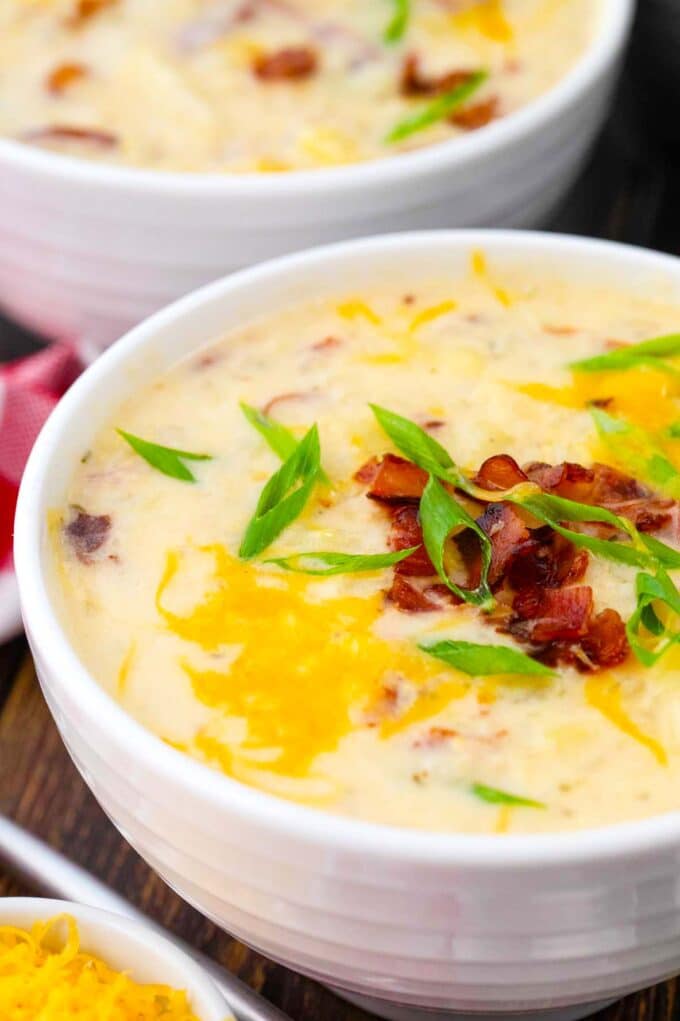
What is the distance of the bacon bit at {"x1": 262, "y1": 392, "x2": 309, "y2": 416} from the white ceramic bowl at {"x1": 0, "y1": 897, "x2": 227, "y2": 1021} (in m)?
0.70

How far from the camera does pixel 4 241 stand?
2605 mm

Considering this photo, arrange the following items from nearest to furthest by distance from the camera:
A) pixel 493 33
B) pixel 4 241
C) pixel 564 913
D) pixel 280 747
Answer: pixel 564 913 < pixel 280 747 < pixel 4 241 < pixel 493 33

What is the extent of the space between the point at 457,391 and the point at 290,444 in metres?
0.27

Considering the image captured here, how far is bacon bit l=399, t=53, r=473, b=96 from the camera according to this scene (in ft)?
9.04

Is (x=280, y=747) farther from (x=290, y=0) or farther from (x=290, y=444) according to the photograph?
(x=290, y=0)

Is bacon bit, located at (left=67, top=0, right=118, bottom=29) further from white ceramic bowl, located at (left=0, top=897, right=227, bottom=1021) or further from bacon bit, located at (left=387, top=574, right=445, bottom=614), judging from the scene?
white ceramic bowl, located at (left=0, top=897, right=227, bottom=1021)

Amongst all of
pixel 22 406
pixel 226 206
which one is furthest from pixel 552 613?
pixel 22 406

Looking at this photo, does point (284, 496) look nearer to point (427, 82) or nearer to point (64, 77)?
point (427, 82)

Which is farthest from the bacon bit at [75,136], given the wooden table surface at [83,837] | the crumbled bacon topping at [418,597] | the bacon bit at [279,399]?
the crumbled bacon topping at [418,597]

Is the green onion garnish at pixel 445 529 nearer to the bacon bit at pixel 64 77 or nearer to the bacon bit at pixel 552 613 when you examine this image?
the bacon bit at pixel 552 613

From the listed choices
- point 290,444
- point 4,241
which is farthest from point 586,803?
point 4,241

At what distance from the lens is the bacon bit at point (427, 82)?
9.04 ft

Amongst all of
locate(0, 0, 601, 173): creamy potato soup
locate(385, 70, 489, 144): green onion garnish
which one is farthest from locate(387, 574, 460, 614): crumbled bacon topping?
locate(385, 70, 489, 144): green onion garnish

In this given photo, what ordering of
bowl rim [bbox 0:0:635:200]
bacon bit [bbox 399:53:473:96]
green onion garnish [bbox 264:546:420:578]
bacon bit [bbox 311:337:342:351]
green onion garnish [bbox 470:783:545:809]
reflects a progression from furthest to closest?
1. bacon bit [bbox 399:53:473:96]
2. bowl rim [bbox 0:0:635:200]
3. bacon bit [bbox 311:337:342:351]
4. green onion garnish [bbox 264:546:420:578]
5. green onion garnish [bbox 470:783:545:809]
